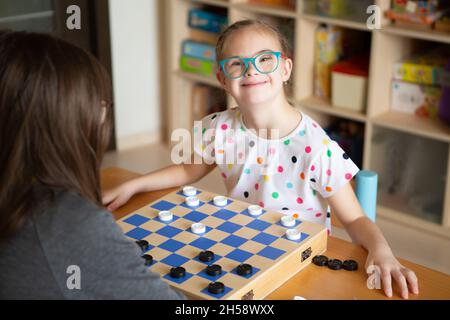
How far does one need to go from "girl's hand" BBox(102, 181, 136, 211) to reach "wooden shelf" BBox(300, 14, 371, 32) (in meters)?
1.40

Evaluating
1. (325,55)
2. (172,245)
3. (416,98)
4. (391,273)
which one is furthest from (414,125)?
(172,245)

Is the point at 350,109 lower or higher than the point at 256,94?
lower

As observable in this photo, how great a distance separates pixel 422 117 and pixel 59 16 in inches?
66.2

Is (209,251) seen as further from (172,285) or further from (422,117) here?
(422,117)

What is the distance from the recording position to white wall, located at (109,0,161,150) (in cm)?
339

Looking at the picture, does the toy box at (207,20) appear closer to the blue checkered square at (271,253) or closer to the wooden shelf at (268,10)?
the wooden shelf at (268,10)

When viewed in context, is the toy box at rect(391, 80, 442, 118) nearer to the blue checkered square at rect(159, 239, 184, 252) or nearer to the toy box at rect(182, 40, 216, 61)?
the toy box at rect(182, 40, 216, 61)

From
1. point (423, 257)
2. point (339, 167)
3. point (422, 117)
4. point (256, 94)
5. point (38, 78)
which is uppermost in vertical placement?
point (38, 78)

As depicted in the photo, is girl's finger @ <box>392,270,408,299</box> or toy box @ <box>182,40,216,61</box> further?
toy box @ <box>182,40,216,61</box>

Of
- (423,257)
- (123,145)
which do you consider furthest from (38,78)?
(123,145)

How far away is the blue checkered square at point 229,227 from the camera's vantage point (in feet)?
4.43

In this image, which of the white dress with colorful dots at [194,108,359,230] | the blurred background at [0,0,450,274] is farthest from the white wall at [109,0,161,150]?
the white dress with colorful dots at [194,108,359,230]

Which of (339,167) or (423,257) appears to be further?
(423,257)

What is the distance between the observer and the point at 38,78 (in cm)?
102
